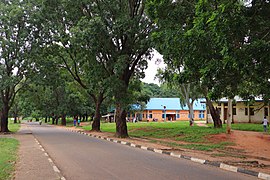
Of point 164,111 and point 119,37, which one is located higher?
point 119,37

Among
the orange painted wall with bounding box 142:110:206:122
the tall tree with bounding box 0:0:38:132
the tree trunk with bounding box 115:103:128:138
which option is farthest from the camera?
the orange painted wall with bounding box 142:110:206:122

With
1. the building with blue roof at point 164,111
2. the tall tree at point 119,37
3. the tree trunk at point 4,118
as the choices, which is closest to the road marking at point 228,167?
the tall tree at point 119,37

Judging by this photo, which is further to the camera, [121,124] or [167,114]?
[167,114]

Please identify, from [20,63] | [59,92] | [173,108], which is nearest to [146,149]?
[20,63]

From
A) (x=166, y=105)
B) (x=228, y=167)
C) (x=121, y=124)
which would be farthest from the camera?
(x=166, y=105)

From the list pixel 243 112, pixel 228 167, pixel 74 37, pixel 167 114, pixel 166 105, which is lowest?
pixel 228 167

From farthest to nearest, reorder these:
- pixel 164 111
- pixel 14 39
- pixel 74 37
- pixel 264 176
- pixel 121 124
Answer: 1. pixel 164 111
2. pixel 14 39
3. pixel 121 124
4. pixel 74 37
5. pixel 264 176

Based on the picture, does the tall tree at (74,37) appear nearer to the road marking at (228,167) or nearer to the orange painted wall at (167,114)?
the road marking at (228,167)

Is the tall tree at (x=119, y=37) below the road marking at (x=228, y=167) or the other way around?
the other way around

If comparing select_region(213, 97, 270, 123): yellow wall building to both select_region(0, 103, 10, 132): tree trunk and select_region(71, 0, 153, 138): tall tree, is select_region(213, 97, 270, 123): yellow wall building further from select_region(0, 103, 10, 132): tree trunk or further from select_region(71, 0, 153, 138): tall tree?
select_region(0, 103, 10, 132): tree trunk

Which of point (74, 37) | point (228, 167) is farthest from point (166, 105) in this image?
point (228, 167)

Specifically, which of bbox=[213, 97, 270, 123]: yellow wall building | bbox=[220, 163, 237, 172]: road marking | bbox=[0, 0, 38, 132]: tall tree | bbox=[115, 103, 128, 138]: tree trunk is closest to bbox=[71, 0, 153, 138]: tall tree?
bbox=[115, 103, 128, 138]: tree trunk

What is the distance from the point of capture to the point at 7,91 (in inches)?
1233

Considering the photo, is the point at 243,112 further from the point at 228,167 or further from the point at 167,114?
the point at 228,167
